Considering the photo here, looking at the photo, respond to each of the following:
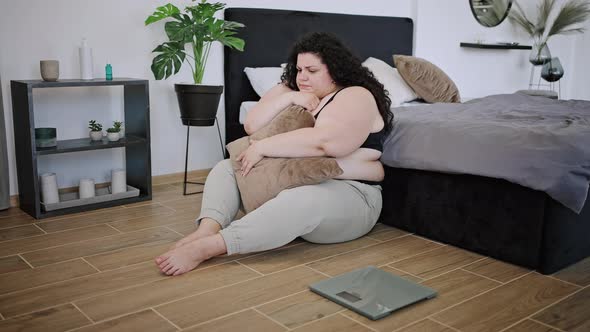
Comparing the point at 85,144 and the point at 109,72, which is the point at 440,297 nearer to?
the point at 85,144

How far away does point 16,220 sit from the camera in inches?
116

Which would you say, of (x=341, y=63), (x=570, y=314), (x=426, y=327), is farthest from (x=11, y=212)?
(x=570, y=314)

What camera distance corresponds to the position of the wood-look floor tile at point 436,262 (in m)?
2.32

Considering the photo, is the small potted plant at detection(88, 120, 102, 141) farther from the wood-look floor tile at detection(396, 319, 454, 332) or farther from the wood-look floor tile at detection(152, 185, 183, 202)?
the wood-look floor tile at detection(396, 319, 454, 332)

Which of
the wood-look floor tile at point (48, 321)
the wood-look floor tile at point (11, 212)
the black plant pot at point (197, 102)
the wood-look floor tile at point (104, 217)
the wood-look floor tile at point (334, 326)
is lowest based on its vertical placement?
the wood-look floor tile at point (334, 326)

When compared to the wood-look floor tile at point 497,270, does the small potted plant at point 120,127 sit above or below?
above

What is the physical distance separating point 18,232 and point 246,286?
4.25 feet

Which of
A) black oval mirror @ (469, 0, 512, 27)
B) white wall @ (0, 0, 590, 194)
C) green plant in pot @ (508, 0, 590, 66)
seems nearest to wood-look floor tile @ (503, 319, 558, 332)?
white wall @ (0, 0, 590, 194)

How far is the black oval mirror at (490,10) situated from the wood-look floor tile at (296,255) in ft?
12.3

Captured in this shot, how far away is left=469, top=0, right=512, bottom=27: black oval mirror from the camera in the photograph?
5656mm

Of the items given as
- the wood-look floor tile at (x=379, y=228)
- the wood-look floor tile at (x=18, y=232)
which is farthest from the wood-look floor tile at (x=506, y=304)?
the wood-look floor tile at (x=18, y=232)

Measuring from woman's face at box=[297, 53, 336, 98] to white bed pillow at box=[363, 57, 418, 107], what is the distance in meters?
1.36

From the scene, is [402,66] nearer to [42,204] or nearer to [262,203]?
[262,203]

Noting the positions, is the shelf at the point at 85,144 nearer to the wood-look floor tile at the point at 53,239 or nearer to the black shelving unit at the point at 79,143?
the black shelving unit at the point at 79,143
